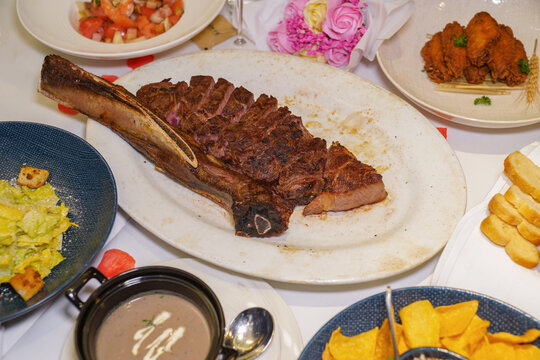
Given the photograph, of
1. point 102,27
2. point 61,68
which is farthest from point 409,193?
point 102,27

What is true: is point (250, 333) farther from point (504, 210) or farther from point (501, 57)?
point (501, 57)

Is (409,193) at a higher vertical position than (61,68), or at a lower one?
lower

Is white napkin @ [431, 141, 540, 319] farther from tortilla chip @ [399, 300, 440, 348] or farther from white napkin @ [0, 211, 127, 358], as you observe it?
white napkin @ [0, 211, 127, 358]

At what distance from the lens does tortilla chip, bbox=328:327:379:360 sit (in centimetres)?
179

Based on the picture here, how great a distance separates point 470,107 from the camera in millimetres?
3062

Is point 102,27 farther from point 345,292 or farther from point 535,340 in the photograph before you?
point 535,340

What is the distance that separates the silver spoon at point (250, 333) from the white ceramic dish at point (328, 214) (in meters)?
0.20

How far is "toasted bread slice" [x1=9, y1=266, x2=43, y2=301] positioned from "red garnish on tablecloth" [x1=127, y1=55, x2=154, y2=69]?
1.83 m

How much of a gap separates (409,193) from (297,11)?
1572mm

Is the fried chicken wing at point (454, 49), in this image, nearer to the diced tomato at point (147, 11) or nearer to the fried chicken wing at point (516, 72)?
the fried chicken wing at point (516, 72)

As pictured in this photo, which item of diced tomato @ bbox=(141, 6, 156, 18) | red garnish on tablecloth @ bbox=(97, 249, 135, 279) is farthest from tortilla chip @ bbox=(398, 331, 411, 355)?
diced tomato @ bbox=(141, 6, 156, 18)

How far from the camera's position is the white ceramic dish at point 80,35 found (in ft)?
10.1

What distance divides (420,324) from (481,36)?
7.21ft

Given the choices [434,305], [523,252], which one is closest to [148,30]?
[434,305]
